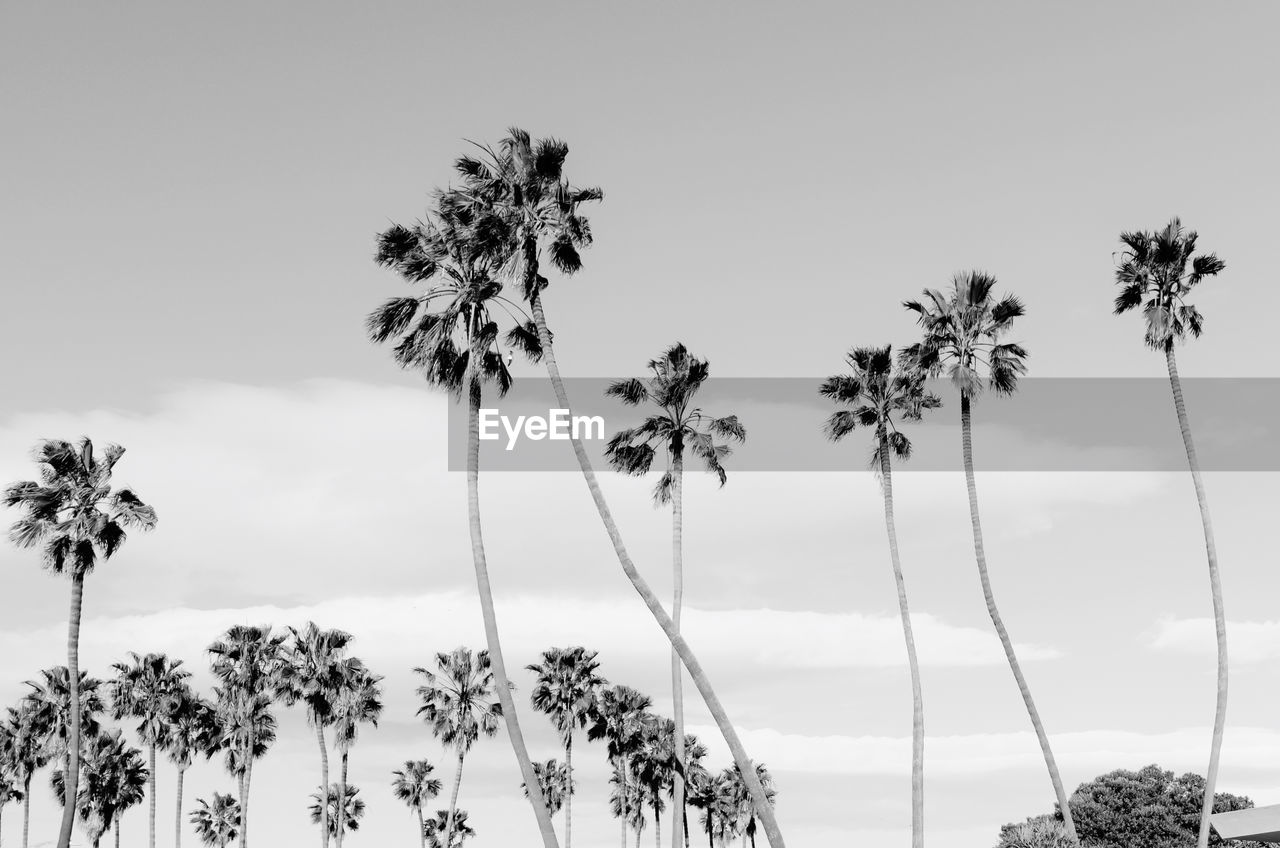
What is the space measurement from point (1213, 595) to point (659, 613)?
2294 centimetres

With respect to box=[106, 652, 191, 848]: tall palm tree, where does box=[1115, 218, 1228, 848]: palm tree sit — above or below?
above

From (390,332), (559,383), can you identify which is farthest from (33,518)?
(559,383)

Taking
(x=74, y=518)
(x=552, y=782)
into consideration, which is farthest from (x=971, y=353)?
(x=552, y=782)

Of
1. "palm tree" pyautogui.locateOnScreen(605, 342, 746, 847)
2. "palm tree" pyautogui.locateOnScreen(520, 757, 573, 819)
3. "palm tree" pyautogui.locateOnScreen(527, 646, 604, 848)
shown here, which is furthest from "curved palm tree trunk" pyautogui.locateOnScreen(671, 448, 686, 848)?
"palm tree" pyautogui.locateOnScreen(520, 757, 573, 819)

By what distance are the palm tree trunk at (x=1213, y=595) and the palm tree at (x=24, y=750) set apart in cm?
6416

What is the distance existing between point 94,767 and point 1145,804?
69.9m

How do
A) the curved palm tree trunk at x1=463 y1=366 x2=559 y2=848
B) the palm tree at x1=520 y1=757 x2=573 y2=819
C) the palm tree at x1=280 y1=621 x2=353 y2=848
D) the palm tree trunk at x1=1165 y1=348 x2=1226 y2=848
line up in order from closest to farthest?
the curved palm tree trunk at x1=463 y1=366 x2=559 y2=848
the palm tree trunk at x1=1165 y1=348 x2=1226 y2=848
the palm tree at x1=280 y1=621 x2=353 y2=848
the palm tree at x1=520 y1=757 x2=573 y2=819

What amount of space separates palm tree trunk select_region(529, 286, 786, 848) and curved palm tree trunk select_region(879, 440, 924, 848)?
1174 cm

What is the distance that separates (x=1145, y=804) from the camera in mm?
78188

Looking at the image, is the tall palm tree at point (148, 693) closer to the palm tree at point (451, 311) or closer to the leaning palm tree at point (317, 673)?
the leaning palm tree at point (317, 673)

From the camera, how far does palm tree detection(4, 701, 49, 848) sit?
7312 cm

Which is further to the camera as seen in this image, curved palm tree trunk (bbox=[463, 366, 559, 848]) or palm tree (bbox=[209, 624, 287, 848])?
palm tree (bbox=[209, 624, 287, 848])

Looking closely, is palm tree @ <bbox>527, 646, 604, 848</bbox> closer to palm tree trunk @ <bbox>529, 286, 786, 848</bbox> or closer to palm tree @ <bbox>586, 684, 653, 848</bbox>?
palm tree @ <bbox>586, 684, 653, 848</bbox>

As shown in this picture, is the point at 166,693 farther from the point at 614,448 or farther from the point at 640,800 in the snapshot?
the point at 614,448
